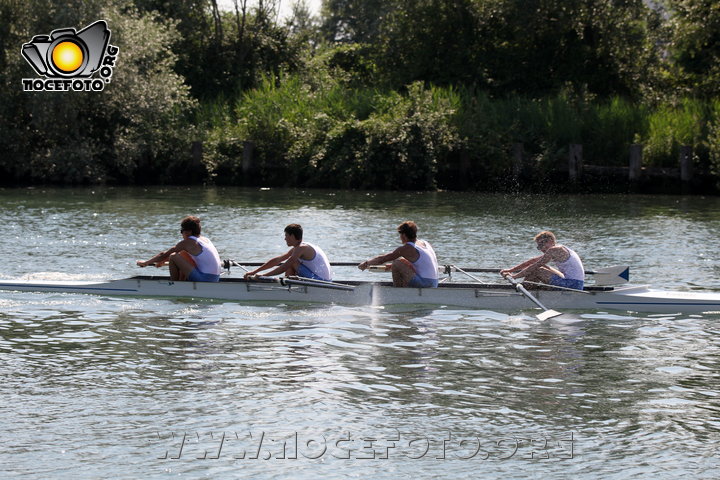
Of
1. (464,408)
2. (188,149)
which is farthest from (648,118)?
(464,408)

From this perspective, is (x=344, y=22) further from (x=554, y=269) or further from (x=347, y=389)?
(x=347, y=389)

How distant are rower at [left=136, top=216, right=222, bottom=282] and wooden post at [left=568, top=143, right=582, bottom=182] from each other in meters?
27.1

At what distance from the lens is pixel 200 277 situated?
59.3 ft

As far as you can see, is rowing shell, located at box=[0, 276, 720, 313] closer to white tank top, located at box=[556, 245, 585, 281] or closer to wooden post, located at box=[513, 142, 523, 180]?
white tank top, located at box=[556, 245, 585, 281]

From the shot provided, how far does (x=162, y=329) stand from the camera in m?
16.1

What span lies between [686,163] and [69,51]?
25761mm

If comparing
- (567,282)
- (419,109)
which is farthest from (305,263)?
(419,109)

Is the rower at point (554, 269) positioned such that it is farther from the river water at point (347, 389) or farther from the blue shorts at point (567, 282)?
the river water at point (347, 389)

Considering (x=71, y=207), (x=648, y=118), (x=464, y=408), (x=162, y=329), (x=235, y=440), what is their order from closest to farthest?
1. (x=235, y=440)
2. (x=464, y=408)
3. (x=162, y=329)
4. (x=71, y=207)
5. (x=648, y=118)

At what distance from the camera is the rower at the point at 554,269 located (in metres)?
17.5

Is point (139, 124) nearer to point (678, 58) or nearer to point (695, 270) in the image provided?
Result: point (678, 58)

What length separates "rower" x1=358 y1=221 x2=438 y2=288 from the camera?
1761 centimetres

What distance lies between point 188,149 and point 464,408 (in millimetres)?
37183

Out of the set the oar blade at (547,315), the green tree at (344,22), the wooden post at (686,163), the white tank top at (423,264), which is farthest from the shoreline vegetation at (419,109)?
the oar blade at (547,315)
